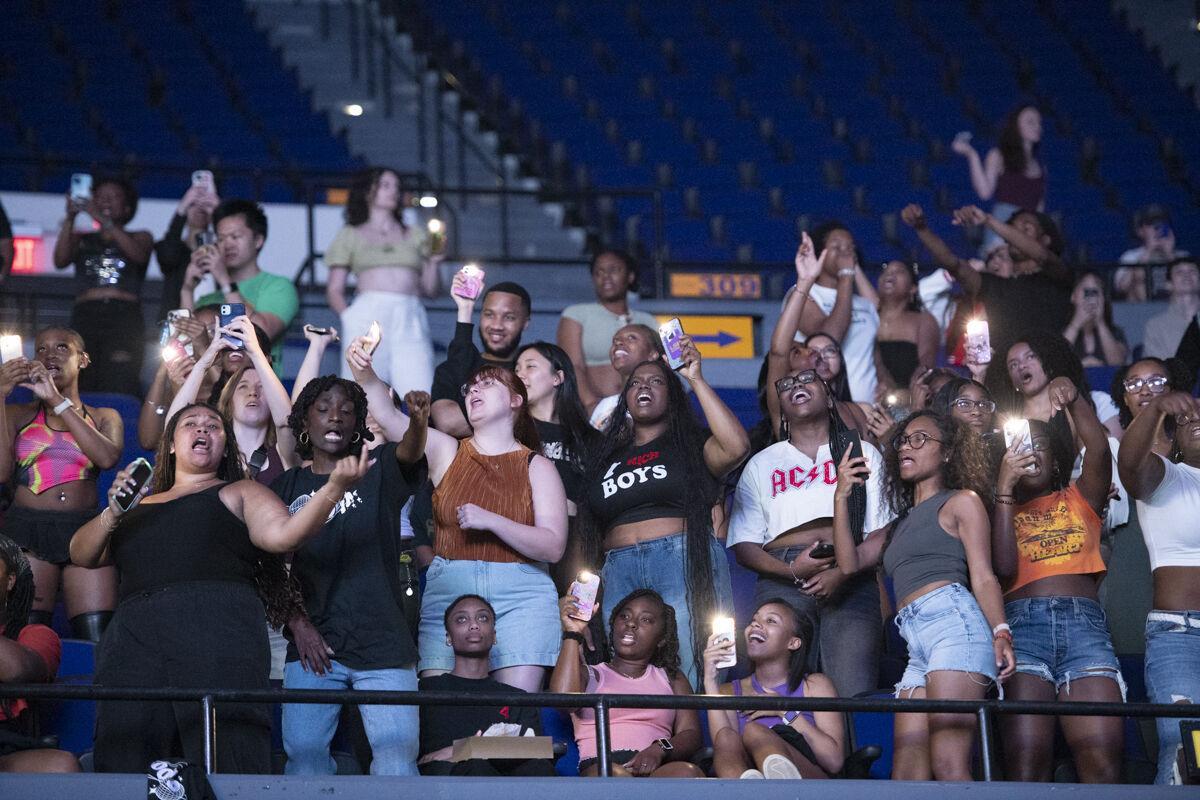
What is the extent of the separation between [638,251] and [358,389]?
7323 mm

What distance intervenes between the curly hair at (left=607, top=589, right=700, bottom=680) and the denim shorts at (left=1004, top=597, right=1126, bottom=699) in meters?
1.15

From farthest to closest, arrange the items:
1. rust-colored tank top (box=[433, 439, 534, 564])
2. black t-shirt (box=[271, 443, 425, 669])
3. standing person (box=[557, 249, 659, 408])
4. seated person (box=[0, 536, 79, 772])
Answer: standing person (box=[557, 249, 659, 408]) < rust-colored tank top (box=[433, 439, 534, 564]) < black t-shirt (box=[271, 443, 425, 669]) < seated person (box=[0, 536, 79, 772])

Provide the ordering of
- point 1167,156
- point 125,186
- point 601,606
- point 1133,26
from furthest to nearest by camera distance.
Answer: point 1133,26
point 1167,156
point 125,186
point 601,606

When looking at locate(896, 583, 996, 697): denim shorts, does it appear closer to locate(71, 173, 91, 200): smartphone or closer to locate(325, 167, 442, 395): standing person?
locate(325, 167, 442, 395): standing person

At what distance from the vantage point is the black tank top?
5227 millimetres

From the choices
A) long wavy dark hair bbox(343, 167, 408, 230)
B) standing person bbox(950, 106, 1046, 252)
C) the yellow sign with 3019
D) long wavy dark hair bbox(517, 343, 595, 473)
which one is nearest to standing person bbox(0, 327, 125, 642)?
long wavy dark hair bbox(517, 343, 595, 473)

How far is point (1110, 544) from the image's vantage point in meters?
6.90

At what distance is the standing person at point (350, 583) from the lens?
548 cm

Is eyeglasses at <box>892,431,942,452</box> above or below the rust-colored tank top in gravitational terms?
above

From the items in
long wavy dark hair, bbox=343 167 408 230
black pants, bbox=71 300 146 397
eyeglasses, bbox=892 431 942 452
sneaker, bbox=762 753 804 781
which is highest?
long wavy dark hair, bbox=343 167 408 230

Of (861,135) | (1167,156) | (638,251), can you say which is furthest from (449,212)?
(1167,156)

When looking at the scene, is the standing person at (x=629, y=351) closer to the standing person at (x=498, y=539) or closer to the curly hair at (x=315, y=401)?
the standing person at (x=498, y=539)

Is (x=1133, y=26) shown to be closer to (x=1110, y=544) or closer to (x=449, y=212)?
(x=449, y=212)

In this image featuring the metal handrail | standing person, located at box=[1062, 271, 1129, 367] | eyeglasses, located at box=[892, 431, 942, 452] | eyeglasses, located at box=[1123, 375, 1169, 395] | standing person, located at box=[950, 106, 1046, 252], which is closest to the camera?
the metal handrail
